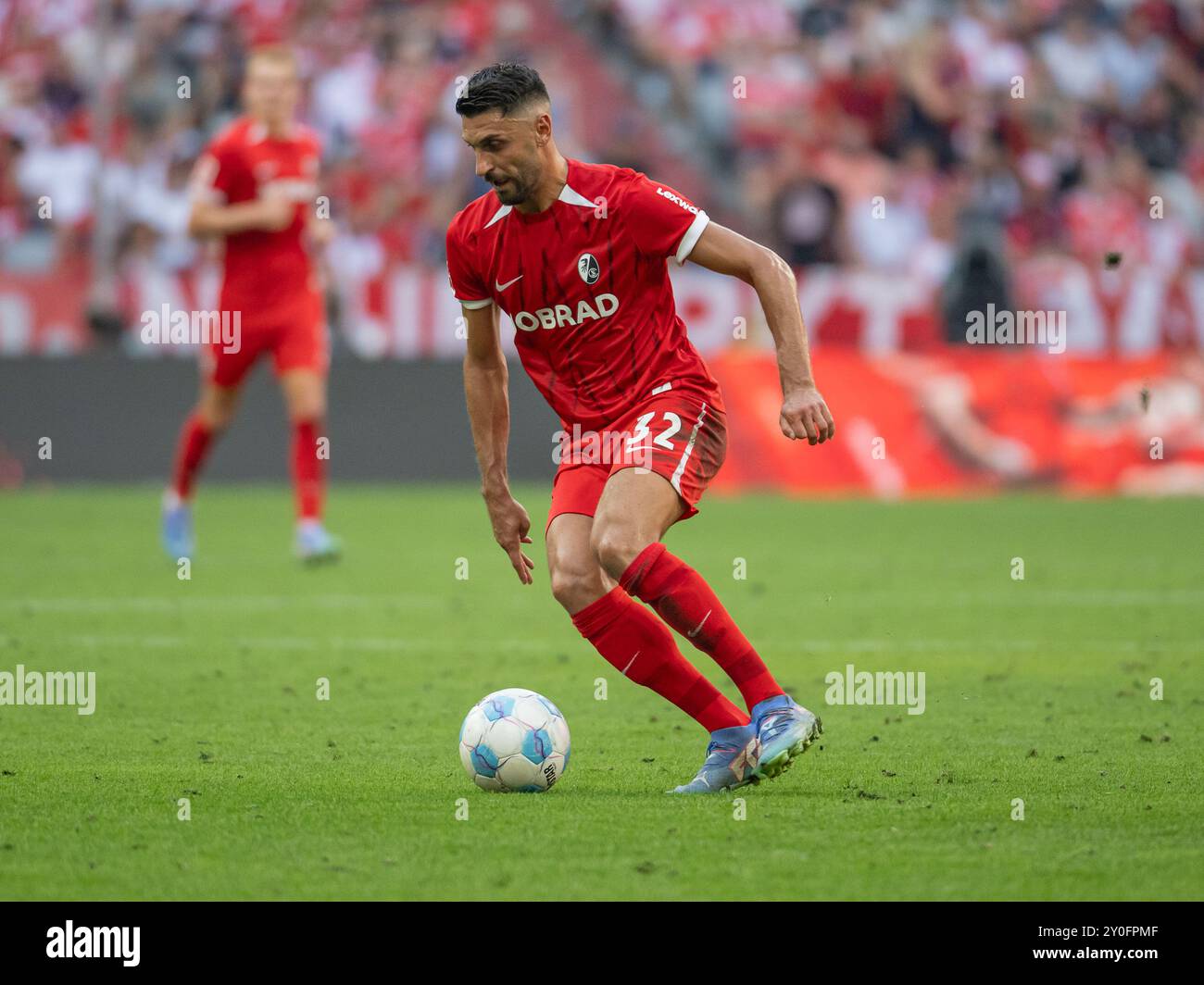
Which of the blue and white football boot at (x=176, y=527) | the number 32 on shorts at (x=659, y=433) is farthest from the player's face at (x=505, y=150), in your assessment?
the blue and white football boot at (x=176, y=527)

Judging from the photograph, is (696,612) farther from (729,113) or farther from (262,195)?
(729,113)

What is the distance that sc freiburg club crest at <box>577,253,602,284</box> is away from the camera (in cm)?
547

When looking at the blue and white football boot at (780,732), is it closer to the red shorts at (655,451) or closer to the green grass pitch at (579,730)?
the green grass pitch at (579,730)

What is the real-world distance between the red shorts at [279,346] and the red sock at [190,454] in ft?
0.94

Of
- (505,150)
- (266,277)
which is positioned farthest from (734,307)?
(505,150)

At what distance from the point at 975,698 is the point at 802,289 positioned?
1096cm

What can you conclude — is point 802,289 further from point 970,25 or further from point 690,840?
point 690,840

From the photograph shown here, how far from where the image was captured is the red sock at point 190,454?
11.4 m

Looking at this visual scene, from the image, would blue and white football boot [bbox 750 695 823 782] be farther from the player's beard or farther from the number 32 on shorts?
the player's beard

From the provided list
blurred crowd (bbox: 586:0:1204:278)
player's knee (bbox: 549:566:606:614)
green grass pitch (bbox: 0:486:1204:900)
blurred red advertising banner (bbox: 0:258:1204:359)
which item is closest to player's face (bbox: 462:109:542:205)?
player's knee (bbox: 549:566:606:614)

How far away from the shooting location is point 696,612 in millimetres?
5234

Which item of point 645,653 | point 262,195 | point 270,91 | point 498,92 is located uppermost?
point 270,91

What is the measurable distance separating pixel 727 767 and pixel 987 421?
11815mm

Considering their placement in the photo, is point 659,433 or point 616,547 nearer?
point 616,547
